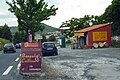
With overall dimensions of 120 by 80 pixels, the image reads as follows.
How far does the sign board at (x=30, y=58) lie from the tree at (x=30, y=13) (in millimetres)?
54418

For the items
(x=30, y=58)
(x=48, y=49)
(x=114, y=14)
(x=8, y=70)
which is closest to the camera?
(x=30, y=58)

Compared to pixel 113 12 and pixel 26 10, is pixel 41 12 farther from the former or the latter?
pixel 113 12

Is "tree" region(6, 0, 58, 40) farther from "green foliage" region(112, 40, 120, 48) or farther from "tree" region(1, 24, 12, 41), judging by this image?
"tree" region(1, 24, 12, 41)

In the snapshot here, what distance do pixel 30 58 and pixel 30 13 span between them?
5878 centimetres

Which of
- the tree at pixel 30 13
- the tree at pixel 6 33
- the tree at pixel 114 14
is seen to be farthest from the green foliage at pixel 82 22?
the tree at pixel 6 33

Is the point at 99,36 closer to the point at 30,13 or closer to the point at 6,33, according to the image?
the point at 30,13

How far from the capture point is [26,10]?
73.9 metres

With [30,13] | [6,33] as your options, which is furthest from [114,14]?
[6,33]

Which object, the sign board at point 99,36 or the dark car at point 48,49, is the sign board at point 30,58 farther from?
the sign board at point 99,36

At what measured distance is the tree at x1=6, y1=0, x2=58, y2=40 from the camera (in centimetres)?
7238

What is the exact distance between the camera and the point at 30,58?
54.2 feet

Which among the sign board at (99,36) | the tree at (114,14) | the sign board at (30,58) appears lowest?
the sign board at (30,58)

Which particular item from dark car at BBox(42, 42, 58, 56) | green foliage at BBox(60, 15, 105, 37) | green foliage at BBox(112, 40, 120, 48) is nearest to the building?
green foliage at BBox(112, 40, 120, 48)

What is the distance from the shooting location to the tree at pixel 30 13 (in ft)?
237
